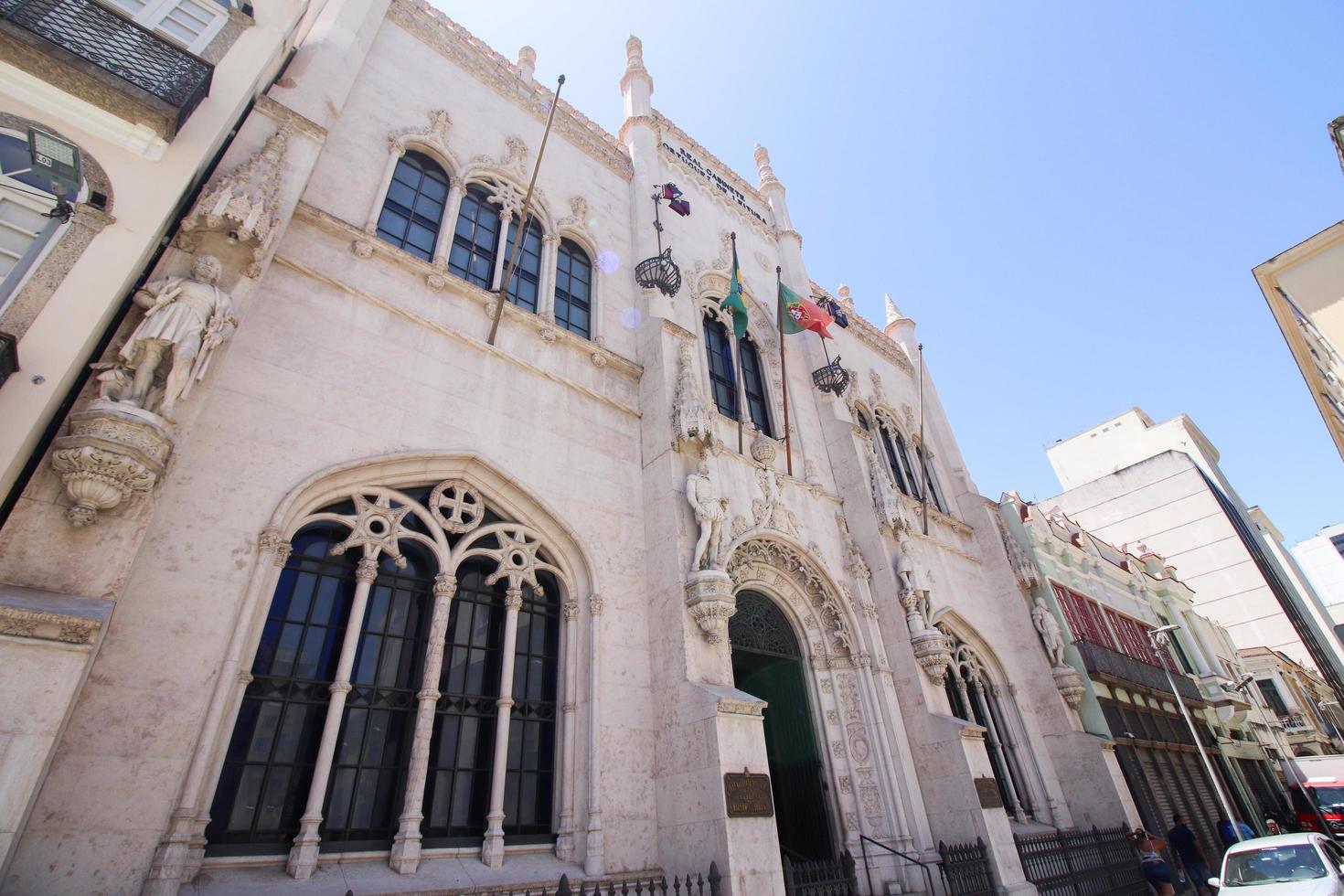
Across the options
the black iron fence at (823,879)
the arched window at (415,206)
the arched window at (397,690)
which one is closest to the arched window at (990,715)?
the black iron fence at (823,879)

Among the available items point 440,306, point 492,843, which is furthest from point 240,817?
point 440,306

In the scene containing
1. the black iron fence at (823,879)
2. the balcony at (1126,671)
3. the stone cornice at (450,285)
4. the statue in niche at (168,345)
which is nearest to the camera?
the statue in niche at (168,345)

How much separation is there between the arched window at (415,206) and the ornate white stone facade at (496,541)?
185 millimetres

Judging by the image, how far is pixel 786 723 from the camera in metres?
11.7

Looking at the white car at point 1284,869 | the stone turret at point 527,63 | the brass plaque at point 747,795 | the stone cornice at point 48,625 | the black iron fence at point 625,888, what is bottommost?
→ the white car at point 1284,869

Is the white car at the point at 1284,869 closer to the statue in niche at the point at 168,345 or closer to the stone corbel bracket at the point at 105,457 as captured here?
the stone corbel bracket at the point at 105,457

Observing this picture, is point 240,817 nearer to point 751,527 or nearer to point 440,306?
point 440,306

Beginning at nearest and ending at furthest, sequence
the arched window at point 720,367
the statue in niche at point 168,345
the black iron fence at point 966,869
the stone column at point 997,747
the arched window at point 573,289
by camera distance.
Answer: the statue in niche at point 168,345 < the black iron fence at point 966,869 < the arched window at point 573,289 < the stone column at point 997,747 < the arched window at point 720,367

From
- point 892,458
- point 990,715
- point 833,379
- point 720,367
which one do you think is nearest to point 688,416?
point 720,367

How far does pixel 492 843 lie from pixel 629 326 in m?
8.99

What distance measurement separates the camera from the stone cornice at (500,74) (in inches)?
512

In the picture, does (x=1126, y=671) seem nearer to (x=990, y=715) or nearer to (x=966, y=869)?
(x=990, y=715)

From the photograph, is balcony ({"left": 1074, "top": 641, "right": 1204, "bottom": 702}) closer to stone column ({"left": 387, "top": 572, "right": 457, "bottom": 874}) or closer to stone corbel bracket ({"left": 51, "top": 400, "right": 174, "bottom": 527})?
stone column ({"left": 387, "top": 572, "right": 457, "bottom": 874})

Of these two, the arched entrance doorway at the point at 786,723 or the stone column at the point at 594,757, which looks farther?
the arched entrance doorway at the point at 786,723
